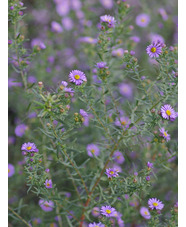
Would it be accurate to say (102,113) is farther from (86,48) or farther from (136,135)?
(86,48)

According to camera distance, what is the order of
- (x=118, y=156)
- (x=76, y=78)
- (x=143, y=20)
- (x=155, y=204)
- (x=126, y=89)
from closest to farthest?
(x=76, y=78) → (x=155, y=204) → (x=118, y=156) → (x=126, y=89) → (x=143, y=20)

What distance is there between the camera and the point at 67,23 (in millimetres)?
2838

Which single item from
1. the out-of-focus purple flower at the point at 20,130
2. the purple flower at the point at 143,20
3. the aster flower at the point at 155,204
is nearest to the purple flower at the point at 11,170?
the out-of-focus purple flower at the point at 20,130

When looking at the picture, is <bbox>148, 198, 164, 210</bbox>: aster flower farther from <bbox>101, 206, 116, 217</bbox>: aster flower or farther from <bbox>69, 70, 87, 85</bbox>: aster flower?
<bbox>69, 70, 87, 85</bbox>: aster flower

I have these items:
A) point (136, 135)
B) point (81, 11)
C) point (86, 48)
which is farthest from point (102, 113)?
point (81, 11)

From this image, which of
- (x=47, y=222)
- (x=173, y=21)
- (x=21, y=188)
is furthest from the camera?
(x=173, y=21)

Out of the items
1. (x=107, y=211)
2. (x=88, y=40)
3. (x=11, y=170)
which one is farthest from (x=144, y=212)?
(x=88, y=40)

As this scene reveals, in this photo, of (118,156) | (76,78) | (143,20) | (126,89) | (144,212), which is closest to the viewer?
(76,78)

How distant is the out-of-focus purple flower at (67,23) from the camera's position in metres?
2.82

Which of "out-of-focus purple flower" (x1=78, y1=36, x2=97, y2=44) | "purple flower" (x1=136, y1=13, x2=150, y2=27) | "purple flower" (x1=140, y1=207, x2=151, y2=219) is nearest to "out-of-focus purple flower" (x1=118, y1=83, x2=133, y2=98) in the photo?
"out-of-focus purple flower" (x1=78, y1=36, x2=97, y2=44)

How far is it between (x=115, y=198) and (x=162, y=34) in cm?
186

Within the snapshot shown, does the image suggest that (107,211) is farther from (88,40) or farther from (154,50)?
(88,40)

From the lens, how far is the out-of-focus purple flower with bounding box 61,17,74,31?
9.25ft

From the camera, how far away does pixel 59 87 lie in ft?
3.76
